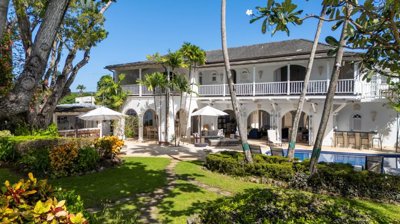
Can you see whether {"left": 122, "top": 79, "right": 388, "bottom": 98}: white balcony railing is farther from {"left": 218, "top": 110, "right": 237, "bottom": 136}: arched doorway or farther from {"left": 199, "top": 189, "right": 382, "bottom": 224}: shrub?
{"left": 199, "top": 189, "right": 382, "bottom": 224}: shrub

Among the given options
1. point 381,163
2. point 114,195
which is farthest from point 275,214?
point 381,163

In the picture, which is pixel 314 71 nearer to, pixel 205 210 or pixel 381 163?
pixel 381 163

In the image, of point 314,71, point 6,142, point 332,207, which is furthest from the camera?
point 314,71

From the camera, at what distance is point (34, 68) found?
3.15 m

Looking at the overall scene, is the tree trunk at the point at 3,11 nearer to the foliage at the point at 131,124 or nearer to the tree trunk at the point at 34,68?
the tree trunk at the point at 34,68

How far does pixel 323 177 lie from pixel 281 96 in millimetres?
11695

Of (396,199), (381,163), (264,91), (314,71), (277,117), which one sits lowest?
(396,199)

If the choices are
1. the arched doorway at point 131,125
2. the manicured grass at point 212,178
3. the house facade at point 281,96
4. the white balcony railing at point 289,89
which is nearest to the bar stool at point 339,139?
the house facade at point 281,96

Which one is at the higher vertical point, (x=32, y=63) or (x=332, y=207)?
(x=32, y=63)

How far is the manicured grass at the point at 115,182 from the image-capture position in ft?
32.0

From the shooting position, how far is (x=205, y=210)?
5500mm

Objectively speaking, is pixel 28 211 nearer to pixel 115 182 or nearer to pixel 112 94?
pixel 115 182

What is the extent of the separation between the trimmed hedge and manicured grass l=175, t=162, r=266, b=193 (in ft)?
1.89

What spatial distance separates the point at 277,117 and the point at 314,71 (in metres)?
4.71
